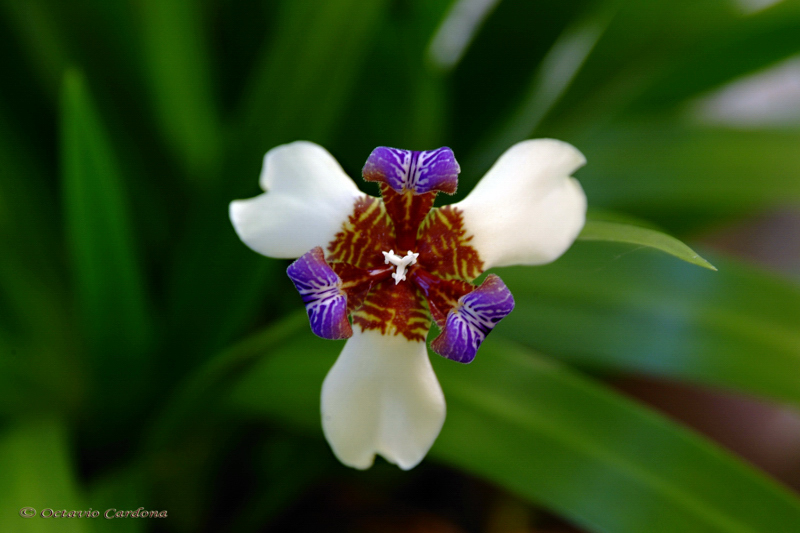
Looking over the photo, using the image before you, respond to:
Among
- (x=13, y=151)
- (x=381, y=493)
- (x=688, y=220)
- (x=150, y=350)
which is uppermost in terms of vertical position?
(x=688, y=220)

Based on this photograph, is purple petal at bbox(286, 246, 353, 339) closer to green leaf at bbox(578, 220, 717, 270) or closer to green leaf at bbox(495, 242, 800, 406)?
green leaf at bbox(578, 220, 717, 270)

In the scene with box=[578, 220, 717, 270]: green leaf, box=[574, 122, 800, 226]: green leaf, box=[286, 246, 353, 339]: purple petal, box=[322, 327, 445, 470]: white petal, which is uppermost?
box=[574, 122, 800, 226]: green leaf

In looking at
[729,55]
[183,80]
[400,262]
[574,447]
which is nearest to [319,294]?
[400,262]

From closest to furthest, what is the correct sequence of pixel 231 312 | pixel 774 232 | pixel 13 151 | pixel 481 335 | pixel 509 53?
pixel 481 335, pixel 231 312, pixel 13 151, pixel 509 53, pixel 774 232

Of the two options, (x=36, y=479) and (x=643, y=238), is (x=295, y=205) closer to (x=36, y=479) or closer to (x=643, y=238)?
(x=643, y=238)

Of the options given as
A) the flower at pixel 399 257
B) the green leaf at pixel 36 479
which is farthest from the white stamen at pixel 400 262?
the green leaf at pixel 36 479

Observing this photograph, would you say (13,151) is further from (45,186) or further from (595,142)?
(595,142)

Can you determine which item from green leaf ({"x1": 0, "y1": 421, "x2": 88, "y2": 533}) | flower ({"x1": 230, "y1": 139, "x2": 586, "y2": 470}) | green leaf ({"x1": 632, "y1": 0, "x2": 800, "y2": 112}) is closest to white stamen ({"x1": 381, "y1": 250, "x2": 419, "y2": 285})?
flower ({"x1": 230, "y1": 139, "x2": 586, "y2": 470})

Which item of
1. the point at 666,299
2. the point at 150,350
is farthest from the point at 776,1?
the point at 150,350
